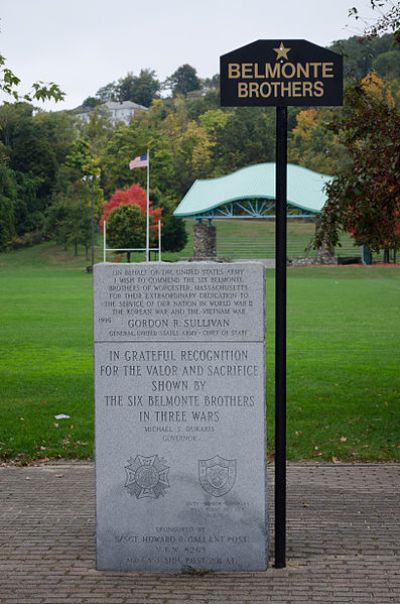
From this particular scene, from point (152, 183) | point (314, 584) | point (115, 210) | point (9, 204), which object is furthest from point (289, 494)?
point (152, 183)

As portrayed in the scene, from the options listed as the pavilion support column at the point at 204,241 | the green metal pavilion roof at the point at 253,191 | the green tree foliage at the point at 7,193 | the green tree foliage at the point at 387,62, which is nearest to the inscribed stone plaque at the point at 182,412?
the green tree foliage at the point at 7,193

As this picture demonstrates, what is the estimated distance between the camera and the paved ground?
6.71 metres

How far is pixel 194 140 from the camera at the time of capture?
386 ft

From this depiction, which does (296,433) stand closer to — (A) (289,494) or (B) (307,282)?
(A) (289,494)

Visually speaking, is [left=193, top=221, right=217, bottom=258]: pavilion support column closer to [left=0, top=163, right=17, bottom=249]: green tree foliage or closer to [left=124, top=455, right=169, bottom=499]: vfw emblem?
[left=0, top=163, right=17, bottom=249]: green tree foliage

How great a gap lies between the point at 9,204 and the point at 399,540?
1609cm

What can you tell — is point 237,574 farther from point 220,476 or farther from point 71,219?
point 71,219

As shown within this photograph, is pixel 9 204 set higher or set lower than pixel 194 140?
lower

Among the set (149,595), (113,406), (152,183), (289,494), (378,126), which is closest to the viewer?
(149,595)

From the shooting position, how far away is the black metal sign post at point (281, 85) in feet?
23.1

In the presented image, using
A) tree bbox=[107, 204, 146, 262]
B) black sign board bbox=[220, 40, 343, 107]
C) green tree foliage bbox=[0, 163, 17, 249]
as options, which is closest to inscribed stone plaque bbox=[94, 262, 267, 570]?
black sign board bbox=[220, 40, 343, 107]

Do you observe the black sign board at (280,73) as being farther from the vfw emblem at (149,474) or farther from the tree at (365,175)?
the tree at (365,175)

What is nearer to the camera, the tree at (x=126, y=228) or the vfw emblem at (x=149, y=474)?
the vfw emblem at (x=149, y=474)

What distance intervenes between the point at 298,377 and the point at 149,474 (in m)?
11.4
